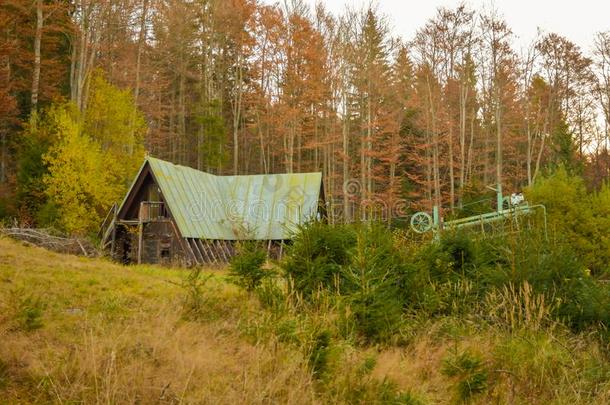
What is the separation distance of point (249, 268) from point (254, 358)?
4102 mm

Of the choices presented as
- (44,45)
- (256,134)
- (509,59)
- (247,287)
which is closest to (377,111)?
(509,59)

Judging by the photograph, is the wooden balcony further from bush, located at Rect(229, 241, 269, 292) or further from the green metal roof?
bush, located at Rect(229, 241, 269, 292)

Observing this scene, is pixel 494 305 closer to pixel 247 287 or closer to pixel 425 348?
pixel 425 348

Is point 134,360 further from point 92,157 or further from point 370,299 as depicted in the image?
point 92,157

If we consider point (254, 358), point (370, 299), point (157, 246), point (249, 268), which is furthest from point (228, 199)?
point (254, 358)

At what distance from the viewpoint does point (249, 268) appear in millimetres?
9906

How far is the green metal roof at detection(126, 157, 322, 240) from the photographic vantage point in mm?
22095

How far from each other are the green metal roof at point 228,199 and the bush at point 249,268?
1109 centimetres

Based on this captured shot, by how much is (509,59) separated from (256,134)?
19.4 metres

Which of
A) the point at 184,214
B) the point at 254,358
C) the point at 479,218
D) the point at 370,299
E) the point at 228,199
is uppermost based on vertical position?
the point at 228,199

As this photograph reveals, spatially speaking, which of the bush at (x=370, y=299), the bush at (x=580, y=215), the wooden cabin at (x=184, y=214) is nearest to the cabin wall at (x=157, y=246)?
the wooden cabin at (x=184, y=214)

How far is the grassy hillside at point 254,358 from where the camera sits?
493 centimetres

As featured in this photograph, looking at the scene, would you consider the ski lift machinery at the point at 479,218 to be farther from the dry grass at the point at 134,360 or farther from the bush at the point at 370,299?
the dry grass at the point at 134,360

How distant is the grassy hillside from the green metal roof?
13.1 meters
